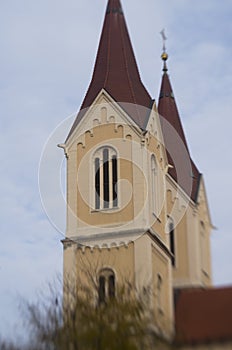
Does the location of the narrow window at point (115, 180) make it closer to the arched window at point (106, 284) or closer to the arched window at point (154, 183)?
the arched window at point (154, 183)

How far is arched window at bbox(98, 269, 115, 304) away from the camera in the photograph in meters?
38.4

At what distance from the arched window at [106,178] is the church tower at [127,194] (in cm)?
4

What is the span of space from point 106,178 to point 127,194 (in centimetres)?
130

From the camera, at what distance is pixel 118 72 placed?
44750 millimetres

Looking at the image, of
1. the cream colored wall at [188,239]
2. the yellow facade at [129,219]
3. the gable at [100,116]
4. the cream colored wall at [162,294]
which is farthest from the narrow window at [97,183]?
the cream colored wall at [188,239]

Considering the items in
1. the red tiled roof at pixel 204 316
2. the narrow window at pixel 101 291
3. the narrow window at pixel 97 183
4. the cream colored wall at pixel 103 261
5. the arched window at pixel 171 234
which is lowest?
the red tiled roof at pixel 204 316

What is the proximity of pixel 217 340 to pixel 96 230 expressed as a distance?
1127 centimetres

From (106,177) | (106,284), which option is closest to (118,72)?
(106,177)

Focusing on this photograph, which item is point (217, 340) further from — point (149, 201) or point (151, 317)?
point (149, 201)

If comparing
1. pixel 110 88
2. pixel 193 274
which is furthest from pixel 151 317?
pixel 110 88

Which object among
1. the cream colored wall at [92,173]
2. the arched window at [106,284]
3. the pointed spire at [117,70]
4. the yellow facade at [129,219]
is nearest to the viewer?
the arched window at [106,284]

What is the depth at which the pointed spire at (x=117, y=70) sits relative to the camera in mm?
43781

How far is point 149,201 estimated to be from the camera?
41.6 meters

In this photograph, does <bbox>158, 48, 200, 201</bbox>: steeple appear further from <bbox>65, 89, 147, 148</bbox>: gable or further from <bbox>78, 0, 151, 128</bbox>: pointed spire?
<bbox>65, 89, 147, 148</bbox>: gable
